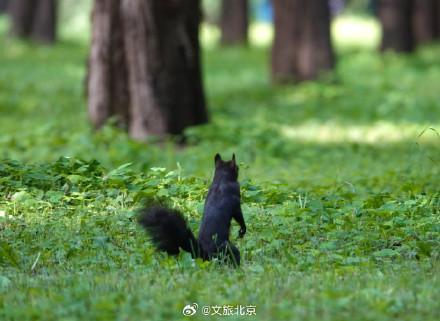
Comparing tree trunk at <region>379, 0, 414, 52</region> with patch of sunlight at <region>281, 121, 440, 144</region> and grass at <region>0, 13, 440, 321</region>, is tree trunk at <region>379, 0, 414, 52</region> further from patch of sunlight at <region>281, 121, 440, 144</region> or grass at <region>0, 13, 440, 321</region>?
grass at <region>0, 13, 440, 321</region>

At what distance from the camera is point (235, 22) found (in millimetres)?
37469

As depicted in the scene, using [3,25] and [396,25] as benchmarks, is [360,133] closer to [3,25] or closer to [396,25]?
[396,25]

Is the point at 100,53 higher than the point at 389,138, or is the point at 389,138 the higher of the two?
the point at 100,53

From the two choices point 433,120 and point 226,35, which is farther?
point 226,35

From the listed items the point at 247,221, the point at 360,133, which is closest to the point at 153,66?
the point at 360,133

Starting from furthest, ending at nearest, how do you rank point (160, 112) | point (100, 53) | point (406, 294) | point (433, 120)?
point (433, 120), point (100, 53), point (160, 112), point (406, 294)

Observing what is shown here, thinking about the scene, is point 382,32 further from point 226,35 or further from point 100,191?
point 100,191

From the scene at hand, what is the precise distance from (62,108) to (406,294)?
15064 mm

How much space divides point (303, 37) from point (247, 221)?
14.2 meters

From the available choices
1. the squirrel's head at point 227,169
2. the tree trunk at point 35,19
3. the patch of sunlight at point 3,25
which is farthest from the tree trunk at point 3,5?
the squirrel's head at point 227,169

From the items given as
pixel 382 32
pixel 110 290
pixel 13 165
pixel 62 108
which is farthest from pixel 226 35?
pixel 110 290

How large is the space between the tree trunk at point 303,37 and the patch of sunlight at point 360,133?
4291 mm

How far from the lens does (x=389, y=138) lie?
54.4 feet

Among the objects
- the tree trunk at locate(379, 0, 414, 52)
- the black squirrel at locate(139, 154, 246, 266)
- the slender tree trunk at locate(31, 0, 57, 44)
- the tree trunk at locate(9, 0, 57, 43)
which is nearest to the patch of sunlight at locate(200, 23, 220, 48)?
the slender tree trunk at locate(31, 0, 57, 44)
